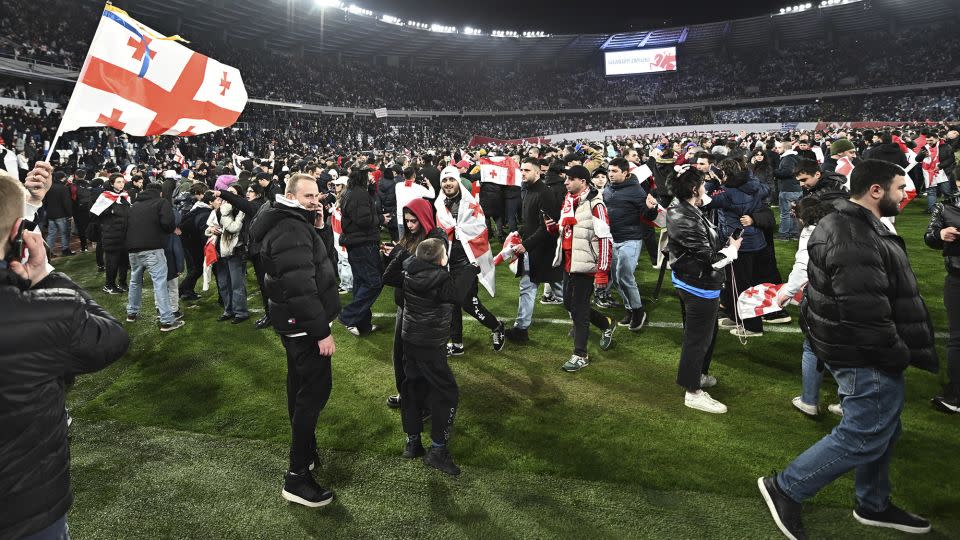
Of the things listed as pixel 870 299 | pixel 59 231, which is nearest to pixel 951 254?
pixel 870 299

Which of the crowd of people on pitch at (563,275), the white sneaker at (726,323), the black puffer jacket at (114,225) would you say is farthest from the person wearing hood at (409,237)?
the black puffer jacket at (114,225)

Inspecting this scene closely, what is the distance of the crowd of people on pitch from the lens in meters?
2.70

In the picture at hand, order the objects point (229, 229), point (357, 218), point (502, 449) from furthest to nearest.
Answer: point (229, 229)
point (357, 218)
point (502, 449)

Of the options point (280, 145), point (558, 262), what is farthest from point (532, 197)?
point (280, 145)

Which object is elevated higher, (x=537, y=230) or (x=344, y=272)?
(x=537, y=230)

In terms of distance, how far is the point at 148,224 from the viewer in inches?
271

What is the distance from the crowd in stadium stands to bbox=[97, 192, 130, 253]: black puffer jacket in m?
27.8

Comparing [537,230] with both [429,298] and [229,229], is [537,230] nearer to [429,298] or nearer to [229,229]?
[429,298]

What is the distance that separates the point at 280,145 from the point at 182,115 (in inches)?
1106

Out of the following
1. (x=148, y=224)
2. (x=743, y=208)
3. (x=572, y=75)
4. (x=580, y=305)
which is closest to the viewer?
(x=580, y=305)

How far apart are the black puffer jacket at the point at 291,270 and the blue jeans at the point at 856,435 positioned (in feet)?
9.24

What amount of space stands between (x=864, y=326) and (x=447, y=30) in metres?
56.4

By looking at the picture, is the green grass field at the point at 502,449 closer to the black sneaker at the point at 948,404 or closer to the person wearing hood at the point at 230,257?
the black sneaker at the point at 948,404

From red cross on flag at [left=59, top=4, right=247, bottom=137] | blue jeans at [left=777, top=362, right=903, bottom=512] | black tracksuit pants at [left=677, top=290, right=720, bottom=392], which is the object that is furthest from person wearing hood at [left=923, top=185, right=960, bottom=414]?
red cross on flag at [left=59, top=4, right=247, bottom=137]
